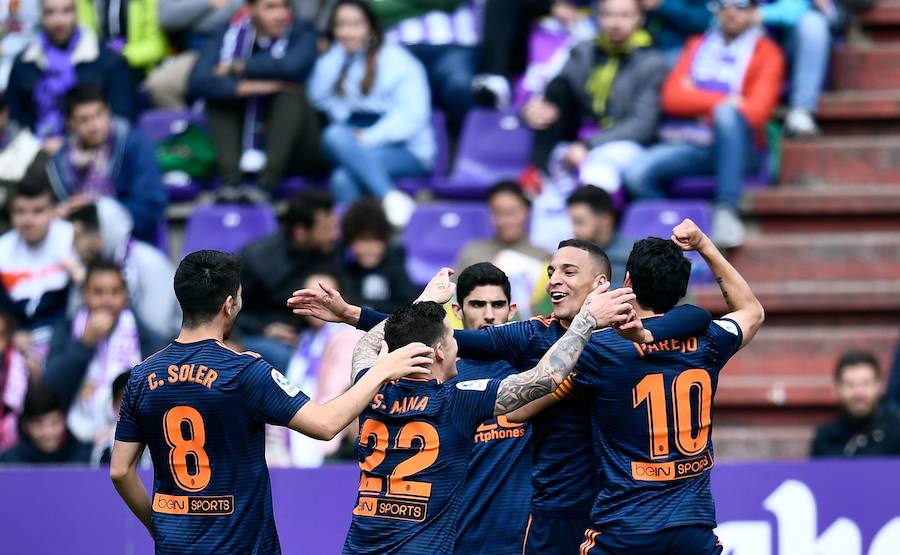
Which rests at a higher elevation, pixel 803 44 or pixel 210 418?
pixel 803 44

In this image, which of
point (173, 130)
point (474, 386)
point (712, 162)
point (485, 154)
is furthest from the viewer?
point (173, 130)

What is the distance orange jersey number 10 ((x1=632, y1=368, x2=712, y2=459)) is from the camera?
20.0 ft

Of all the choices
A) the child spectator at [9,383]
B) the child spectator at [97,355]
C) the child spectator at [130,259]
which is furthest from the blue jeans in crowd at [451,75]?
the child spectator at [9,383]

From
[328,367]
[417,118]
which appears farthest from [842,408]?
[417,118]

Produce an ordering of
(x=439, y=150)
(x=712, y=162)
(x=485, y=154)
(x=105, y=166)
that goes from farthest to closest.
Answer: (x=439, y=150) < (x=485, y=154) < (x=105, y=166) < (x=712, y=162)

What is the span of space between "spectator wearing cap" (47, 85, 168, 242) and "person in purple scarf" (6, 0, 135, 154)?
0.82m

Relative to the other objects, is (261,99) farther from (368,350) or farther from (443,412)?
(443,412)

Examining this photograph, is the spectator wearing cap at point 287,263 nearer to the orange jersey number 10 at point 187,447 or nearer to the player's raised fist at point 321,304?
the player's raised fist at point 321,304

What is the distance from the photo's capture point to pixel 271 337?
33.1 ft

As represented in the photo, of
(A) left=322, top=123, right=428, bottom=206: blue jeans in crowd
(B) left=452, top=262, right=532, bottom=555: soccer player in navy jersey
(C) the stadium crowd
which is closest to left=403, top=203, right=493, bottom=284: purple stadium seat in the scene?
(C) the stadium crowd

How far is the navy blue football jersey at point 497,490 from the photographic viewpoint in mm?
6793

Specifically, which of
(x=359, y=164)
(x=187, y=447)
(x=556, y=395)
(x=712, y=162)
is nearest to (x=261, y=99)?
(x=359, y=164)

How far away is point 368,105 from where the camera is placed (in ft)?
38.0

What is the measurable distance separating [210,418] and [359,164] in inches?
215
